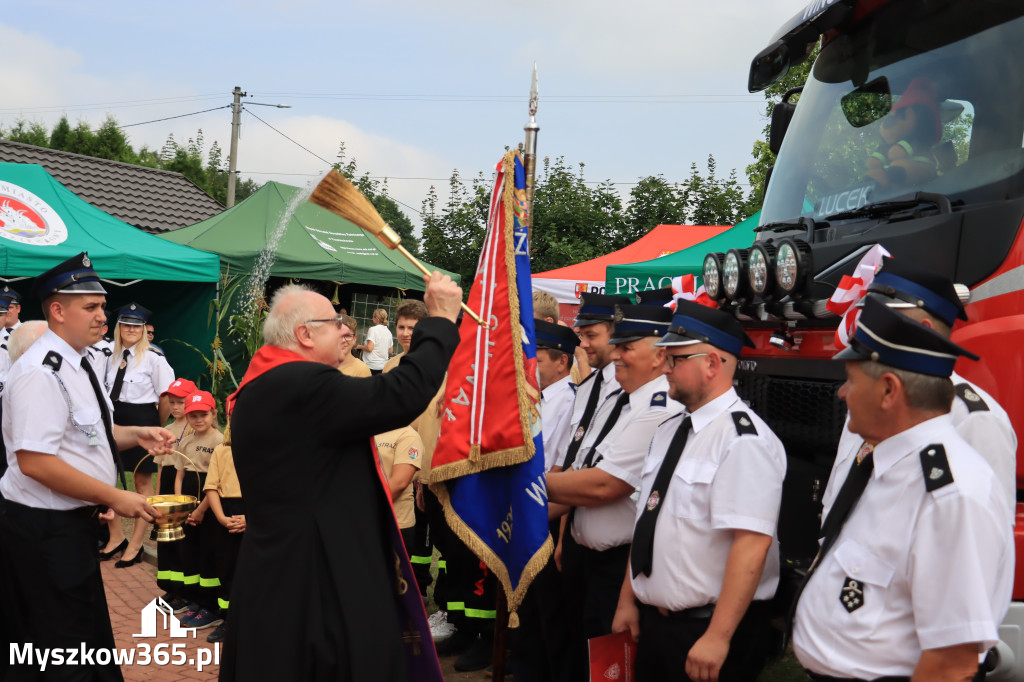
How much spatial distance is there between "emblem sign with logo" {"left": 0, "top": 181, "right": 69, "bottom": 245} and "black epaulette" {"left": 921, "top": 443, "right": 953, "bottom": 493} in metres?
11.8

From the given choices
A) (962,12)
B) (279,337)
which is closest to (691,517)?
(279,337)

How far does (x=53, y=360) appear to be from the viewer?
4.13 m

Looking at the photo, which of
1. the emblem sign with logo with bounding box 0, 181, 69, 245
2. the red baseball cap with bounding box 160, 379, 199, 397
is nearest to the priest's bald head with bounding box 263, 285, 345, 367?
the red baseball cap with bounding box 160, 379, 199, 397

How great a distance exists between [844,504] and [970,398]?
1.85 ft

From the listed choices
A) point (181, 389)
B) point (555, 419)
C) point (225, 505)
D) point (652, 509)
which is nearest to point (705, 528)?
point (652, 509)

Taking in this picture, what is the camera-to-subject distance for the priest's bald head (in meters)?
3.11

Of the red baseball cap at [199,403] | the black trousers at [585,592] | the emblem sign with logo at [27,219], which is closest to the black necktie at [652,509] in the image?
the black trousers at [585,592]

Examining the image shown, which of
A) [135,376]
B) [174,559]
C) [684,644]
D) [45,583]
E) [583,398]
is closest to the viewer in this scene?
[684,644]

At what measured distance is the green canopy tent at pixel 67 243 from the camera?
11.2 m

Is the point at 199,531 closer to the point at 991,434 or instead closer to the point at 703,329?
the point at 703,329

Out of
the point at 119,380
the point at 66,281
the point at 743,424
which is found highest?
the point at 66,281

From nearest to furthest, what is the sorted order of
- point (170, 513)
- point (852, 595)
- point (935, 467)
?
point (935, 467) < point (852, 595) < point (170, 513)

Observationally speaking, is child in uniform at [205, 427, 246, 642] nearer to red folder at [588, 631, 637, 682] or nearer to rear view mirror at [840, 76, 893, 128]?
red folder at [588, 631, 637, 682]

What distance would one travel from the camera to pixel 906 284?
2.65 meters
